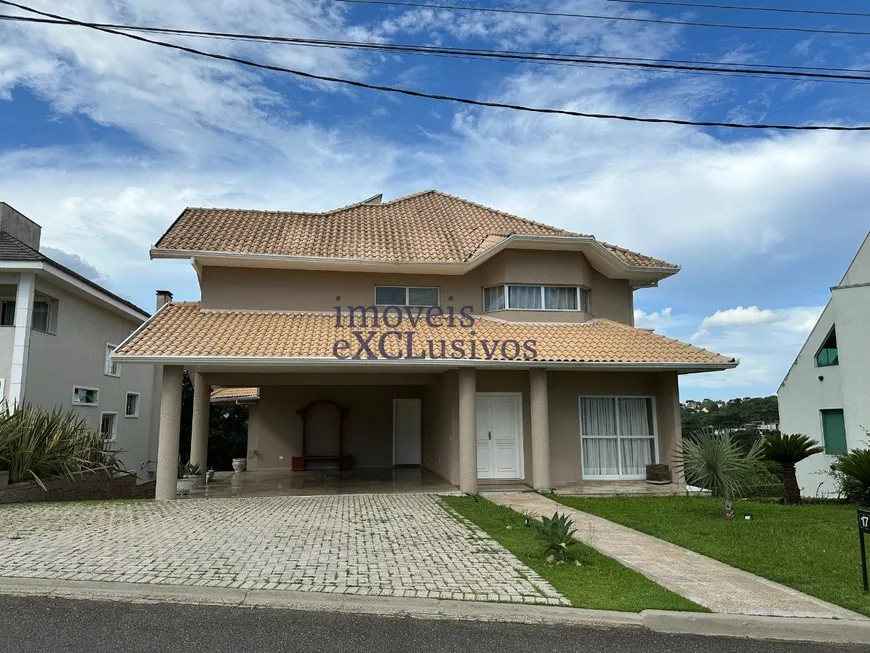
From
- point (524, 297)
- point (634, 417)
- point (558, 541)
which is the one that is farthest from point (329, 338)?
point (634, 417)

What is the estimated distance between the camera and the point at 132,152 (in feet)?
43.3

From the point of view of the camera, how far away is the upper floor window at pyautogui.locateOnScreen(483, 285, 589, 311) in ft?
49.0

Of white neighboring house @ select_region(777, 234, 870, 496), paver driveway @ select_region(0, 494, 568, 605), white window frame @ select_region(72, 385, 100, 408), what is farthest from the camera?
white neighboring house @ select_region(777, 234, 870, 496)

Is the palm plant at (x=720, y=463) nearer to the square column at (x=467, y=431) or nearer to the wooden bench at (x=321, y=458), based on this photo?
the square column at (x=467, y=431)

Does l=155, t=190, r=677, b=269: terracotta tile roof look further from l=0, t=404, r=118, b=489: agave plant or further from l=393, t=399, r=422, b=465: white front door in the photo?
l=393, t=399, r=422, b=465: white front door

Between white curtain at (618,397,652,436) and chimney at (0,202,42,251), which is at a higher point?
chimney at (0,202,42,251)

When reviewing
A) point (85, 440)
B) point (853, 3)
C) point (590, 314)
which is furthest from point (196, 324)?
point (853, 3)

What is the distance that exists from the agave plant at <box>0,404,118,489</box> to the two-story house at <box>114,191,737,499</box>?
2252mm

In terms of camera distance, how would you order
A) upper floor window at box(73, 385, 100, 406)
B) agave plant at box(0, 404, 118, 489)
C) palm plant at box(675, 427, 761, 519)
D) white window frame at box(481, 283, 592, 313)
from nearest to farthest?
palm plant at box(675, 427, 761, 519)
agave plant at box(0, 404, 118, 489)
white window frame at box(481, 283, 592, 313)
upper floor window at box(73, 385, 100, 406)

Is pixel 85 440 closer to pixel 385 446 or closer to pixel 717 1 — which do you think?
pixel 385 446

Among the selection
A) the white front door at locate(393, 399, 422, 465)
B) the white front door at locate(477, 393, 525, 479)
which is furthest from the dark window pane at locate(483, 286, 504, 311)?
the white front door at locate(393, 399, 422, 465)

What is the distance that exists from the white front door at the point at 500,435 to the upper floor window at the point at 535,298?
234cm

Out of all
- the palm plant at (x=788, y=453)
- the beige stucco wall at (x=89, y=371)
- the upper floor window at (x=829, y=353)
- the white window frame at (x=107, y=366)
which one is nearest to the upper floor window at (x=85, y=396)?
the beige stucco wall at (x=89, y=371)

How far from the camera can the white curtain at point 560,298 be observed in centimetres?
1512
